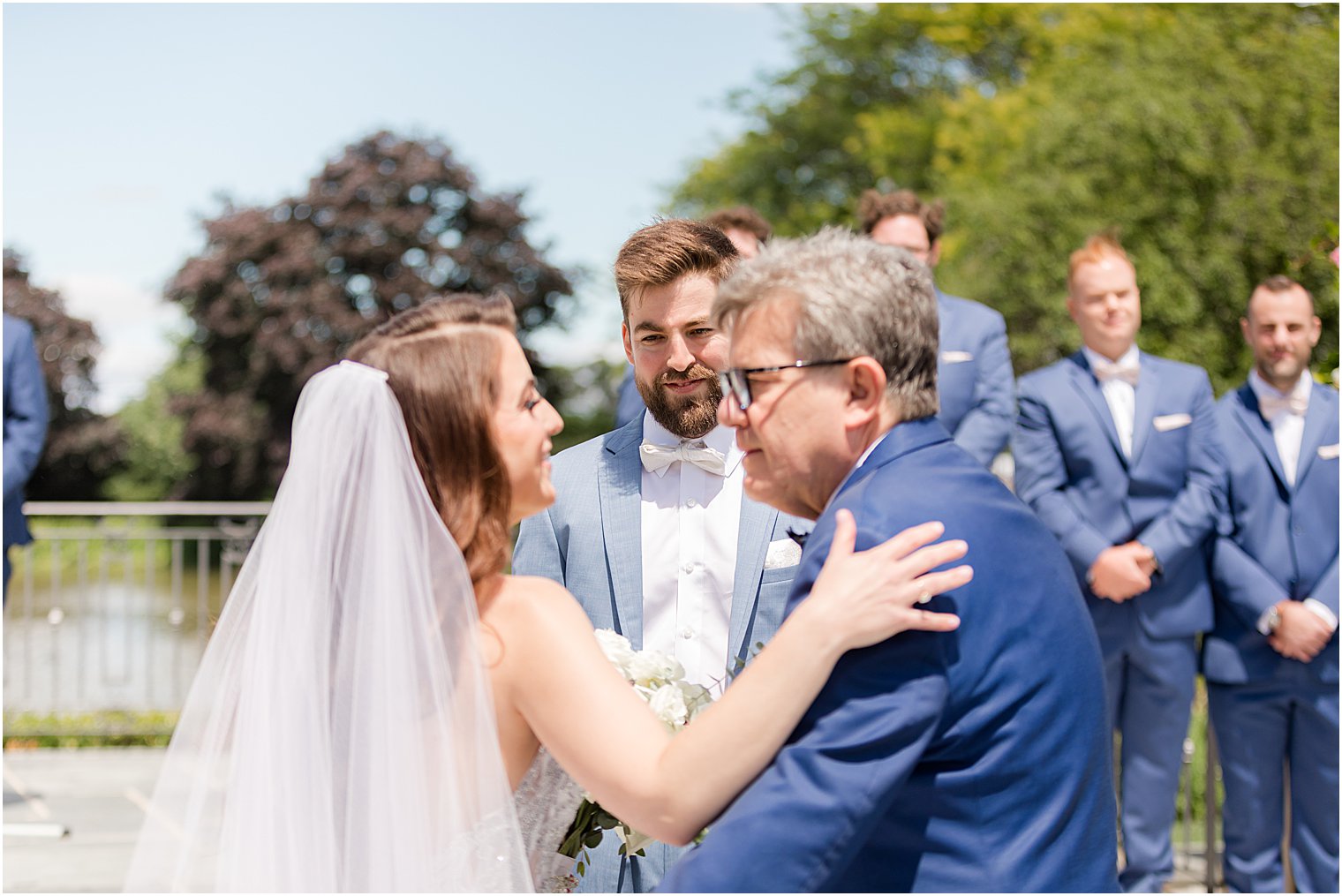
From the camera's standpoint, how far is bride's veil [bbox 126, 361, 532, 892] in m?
2.26

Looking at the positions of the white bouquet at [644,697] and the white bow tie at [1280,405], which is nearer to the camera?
the white bouquet at [644,697]

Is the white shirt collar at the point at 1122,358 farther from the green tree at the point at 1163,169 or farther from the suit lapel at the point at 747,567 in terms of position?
the green tree at the point at 1163,169

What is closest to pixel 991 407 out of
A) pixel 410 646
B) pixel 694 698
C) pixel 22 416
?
pixel 694 698

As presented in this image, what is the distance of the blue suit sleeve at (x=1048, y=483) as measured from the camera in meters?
5.93

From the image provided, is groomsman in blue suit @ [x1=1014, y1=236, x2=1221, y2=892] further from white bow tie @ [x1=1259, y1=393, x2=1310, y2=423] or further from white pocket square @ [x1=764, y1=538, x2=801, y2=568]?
white pocket square @ [x1=764, y1=538, x2=801, y2=568]

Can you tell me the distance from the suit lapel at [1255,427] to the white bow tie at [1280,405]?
1.2 inches

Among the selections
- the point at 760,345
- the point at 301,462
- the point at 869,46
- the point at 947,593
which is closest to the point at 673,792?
the point at 947,593

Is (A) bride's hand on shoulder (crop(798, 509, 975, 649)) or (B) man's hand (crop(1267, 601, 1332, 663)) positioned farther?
(B) man's hand (crop(1267, 601, 1332, 663))

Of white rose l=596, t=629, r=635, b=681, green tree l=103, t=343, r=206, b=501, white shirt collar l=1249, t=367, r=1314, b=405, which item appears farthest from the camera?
green tree l=103, t=343, r=206, b=501

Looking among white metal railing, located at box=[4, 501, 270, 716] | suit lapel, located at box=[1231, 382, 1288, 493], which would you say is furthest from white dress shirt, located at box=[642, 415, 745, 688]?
suit lapel, located at box=[1231, 382, 1288, 493]

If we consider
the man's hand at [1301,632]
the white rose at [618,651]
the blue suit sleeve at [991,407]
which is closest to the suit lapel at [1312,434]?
the man's hand at [1301,632]

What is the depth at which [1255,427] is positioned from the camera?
19.7 feet

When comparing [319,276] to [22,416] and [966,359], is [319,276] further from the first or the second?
[966,359]

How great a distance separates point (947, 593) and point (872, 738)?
0.83 ft
